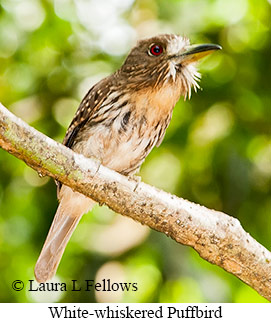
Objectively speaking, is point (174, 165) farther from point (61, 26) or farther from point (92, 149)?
point (61, 26)

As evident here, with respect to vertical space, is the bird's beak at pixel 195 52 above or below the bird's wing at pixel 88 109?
above

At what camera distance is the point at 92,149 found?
11.3ft

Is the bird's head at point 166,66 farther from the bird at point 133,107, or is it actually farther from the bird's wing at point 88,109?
the bird's wing at point 88,109

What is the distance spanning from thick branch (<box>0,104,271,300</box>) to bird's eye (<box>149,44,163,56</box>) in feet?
3.14

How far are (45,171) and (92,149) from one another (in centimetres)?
82

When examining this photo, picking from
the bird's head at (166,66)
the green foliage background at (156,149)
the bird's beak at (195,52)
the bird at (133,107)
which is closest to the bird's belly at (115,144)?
the bird at (133,107)

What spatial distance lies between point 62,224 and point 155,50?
1032 mm

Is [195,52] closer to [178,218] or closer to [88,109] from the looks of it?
[88,109]

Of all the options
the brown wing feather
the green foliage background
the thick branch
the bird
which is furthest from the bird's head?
the thick branch

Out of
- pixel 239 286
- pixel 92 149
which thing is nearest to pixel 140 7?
pixel 92 149

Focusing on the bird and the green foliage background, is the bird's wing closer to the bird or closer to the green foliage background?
the bird

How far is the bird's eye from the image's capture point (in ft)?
11.7

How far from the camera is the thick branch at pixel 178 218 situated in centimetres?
271
